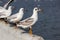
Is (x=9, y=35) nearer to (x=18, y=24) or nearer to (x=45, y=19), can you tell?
(x=18, y=24)

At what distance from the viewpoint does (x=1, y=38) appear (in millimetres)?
10844

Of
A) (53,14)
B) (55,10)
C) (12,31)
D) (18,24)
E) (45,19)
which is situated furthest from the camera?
(55,10)

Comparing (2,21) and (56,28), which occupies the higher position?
(2,21)

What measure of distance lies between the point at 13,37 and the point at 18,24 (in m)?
1.66

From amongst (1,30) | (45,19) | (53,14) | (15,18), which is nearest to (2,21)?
(15,18)

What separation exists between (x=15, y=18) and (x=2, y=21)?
0.66 meters

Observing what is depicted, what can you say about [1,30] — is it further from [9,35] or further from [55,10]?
[55,10]

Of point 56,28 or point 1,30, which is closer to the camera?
point 1,30

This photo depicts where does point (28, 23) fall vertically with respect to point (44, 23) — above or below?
above

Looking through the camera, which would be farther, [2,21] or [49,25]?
[49,25]

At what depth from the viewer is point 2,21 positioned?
13.1 m

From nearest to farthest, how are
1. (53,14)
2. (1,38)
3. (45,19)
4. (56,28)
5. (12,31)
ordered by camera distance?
(1,38)
(12,31)
(56,28)
(45,19)
(53,14)

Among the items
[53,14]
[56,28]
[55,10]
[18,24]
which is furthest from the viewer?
[55,10]

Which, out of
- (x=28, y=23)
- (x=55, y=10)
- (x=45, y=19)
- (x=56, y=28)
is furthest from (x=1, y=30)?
(x=55, y=10)
